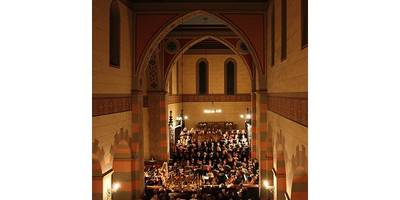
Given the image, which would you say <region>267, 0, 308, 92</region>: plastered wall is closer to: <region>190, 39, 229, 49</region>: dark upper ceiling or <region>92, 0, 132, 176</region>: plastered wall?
<region>92, 0, 132, 176</region>: plastered wall

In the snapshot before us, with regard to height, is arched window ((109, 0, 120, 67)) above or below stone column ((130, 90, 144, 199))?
above

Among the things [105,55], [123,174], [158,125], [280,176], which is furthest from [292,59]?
[158,125]

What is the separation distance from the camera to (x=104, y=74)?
1026 centimetres

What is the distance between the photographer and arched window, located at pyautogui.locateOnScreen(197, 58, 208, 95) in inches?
1215

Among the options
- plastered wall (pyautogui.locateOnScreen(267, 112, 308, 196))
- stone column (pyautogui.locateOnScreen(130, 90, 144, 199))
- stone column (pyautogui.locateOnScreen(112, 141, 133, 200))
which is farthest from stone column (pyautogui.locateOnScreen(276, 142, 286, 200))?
stone column (pyautogui.locateOnScreen(112, 141, 133, 200))

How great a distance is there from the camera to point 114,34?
11.8 meters

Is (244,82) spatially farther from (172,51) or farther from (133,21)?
(133,21)

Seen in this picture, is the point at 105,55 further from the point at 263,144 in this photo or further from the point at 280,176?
the point at 263,144

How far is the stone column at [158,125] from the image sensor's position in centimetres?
2095

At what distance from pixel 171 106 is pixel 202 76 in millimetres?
5483

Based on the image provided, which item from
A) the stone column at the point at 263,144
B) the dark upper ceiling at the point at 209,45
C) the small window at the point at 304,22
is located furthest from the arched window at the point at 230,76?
the small window at the point at 304,22

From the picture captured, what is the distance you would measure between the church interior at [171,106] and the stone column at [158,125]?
0.06 m

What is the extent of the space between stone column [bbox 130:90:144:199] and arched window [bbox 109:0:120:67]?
196cm

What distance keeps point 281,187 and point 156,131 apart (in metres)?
11.2
